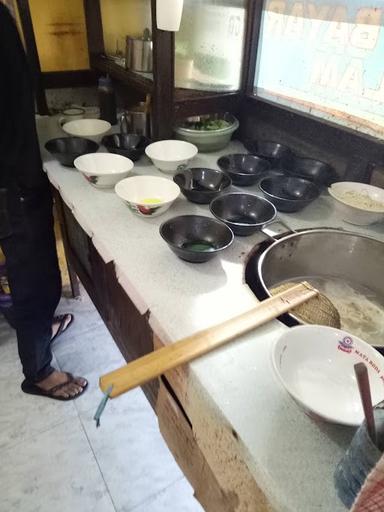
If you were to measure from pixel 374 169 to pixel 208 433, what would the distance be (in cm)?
95

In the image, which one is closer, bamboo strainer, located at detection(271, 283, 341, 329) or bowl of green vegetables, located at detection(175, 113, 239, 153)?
bamboo strainer, located at detection(271, 283, 341, 329)

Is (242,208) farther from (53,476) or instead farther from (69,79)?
(69,79)

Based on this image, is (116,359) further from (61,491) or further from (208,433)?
(208,433)

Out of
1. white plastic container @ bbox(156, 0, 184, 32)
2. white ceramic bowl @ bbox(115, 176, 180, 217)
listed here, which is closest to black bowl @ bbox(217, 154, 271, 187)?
white ceramic bowl @ bbox(115, 176, 180, 217)

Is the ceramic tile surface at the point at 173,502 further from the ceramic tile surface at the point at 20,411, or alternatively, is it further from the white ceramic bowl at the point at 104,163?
the white ceramic bowl at the point at 104,163

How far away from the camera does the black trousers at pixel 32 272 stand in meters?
1.28

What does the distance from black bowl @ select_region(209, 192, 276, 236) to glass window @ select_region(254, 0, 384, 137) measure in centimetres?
41

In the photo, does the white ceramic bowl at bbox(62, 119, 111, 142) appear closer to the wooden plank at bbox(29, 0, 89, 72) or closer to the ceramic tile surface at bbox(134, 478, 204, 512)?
the wooden plank at bbox(29, 0, 89, 72)

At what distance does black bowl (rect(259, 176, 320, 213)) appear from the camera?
3.84 ft

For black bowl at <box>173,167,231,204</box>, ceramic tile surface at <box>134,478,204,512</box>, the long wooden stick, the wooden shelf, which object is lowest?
ceramic tile surface at <box>134,478,204,512</box>

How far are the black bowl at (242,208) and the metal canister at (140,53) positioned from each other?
0.74 metres

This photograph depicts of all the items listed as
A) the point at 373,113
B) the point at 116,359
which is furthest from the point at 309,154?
the point at 116,359

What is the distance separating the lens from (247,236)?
106 cm

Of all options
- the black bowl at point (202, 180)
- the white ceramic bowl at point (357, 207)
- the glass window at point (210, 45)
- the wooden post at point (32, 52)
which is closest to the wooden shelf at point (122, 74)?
the glass window at point (210, 45)
